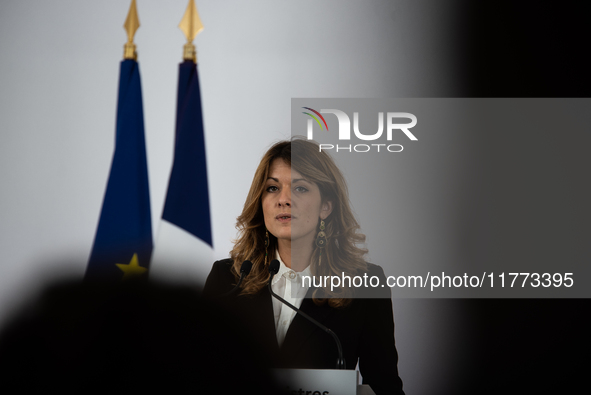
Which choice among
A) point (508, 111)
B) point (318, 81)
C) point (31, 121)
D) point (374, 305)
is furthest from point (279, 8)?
point (374, 305)

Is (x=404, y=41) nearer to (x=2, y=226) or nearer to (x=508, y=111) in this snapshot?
(x=508, y=111)

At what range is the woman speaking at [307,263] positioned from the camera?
1.92 m

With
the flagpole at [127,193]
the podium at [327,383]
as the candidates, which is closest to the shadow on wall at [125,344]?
the podium at [327,383]

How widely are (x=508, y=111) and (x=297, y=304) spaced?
1534 mm

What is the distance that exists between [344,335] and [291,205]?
0.61 meters

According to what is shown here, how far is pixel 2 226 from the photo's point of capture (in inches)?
109

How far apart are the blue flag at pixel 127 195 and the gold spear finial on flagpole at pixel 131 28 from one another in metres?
0.05

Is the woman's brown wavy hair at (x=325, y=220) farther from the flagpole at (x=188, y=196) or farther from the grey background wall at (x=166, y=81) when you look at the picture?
the grey background wall at (x=166, y=81)

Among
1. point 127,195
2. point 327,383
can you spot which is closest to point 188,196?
point 127,195

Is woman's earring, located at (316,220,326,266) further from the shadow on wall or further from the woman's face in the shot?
the shadow on wall

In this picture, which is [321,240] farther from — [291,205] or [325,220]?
[291,205]

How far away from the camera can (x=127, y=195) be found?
249 centimetres

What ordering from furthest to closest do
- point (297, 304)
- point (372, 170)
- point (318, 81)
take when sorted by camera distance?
point (318, 81) → point (372, 170) → point (297, 304)

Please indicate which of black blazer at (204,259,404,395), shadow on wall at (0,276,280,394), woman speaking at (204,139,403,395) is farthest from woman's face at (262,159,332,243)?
shadow on wall at (0,276,280,394)
